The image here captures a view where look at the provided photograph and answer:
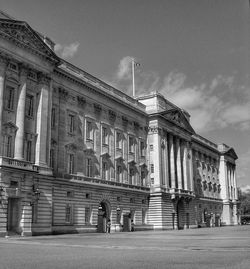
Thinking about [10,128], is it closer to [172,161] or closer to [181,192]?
[172,161]

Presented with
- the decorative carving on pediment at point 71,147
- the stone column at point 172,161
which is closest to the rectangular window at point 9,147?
the decorative carving on pediment at point 71,147

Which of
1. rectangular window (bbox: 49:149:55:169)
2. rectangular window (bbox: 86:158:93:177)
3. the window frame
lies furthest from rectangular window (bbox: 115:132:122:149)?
the window frame

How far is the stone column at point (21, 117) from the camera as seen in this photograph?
45.6 m

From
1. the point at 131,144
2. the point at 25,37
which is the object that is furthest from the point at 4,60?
the point at 131,144

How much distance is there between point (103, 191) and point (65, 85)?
676 inches

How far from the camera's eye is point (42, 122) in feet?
164

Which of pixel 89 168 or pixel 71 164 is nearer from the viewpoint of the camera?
pixel 71 164

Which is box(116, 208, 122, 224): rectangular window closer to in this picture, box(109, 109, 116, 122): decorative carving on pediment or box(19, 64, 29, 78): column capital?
box(109, 109, 116, 122): decorative carving on pediment

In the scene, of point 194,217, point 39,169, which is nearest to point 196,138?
point 194,217

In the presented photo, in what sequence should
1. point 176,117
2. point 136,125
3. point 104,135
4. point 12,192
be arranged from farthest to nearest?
1. point 176,117
2. point 136,125
3. point 104,135
4. point 12,192

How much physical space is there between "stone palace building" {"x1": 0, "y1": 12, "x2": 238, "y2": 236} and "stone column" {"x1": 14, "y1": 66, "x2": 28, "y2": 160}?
114mm

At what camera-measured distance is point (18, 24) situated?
4728 cm

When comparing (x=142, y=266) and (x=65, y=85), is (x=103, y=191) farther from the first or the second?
(x=142, y=266)

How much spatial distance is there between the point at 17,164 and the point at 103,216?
71.9ft
